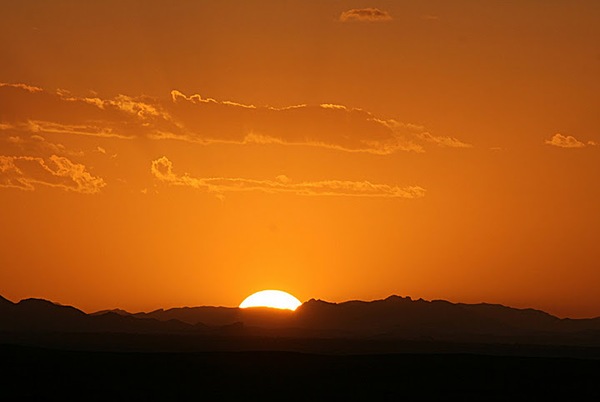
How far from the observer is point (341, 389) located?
54.4m

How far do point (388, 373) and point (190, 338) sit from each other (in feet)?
340

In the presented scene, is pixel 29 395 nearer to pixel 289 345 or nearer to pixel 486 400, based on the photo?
pixel 486 400

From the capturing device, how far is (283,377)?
5703 centimetres

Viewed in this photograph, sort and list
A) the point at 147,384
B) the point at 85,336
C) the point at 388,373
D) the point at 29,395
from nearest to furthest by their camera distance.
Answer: the point at 29,395, the point at 147,384, the point at 388,373, the point at 85,336

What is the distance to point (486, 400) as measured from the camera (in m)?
52.3

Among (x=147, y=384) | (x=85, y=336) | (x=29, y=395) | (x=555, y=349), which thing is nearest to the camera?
(x=29, y=395)

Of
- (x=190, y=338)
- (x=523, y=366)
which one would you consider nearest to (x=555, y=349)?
(x=190, y=338)

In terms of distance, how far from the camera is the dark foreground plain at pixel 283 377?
172ft

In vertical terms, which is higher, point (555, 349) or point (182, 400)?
point (555, 349)

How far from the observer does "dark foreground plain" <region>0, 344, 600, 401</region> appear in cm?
5247

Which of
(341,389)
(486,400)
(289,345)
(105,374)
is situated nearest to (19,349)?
Answer: (105,374)

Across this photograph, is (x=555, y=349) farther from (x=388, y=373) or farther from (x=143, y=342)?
(x=388, y=373)

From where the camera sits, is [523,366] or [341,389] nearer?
[341,389]

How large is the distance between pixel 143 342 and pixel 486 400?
102855 millimetres
